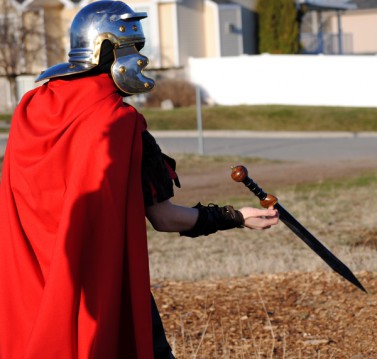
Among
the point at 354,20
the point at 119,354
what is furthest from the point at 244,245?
the point at 354,20

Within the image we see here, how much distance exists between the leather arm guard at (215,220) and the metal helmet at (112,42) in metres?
0.49

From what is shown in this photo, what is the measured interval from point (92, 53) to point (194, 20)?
34755 mm

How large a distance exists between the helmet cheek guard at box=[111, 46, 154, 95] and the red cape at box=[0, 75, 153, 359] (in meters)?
0.05

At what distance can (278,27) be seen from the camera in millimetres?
38125

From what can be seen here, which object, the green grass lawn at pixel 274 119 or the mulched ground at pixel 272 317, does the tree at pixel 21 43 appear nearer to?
the green grass lawn at pixel 274 119

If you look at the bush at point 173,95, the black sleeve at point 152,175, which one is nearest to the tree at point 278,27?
the bush at point 173,95

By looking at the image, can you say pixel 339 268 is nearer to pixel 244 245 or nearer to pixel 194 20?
pixel 244 245

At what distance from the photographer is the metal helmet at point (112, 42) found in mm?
3547

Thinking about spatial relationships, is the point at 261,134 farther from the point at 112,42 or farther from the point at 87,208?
the point at 87,208

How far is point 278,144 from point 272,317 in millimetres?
15895

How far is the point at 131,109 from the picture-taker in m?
3.47

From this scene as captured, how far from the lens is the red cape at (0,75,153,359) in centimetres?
340

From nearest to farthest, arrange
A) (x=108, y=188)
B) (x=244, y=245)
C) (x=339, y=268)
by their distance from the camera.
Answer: (x=108, y=188)
(x=339, y=268)
(x=244, y=245)

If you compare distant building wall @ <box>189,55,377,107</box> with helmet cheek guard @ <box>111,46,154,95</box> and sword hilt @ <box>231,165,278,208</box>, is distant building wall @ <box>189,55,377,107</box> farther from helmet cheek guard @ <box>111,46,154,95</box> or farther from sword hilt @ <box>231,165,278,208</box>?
helmet cheek guard @ <box>111,46,154,95</box>
